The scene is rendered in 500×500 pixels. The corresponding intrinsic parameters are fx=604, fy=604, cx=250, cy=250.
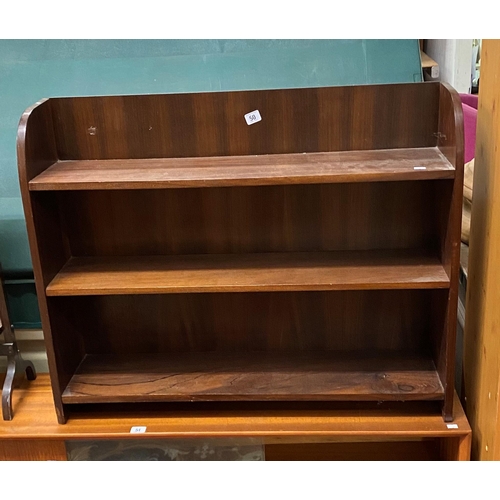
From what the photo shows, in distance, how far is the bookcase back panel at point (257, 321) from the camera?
1859 mm

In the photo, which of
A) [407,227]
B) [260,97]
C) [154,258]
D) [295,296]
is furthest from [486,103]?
[154,258]

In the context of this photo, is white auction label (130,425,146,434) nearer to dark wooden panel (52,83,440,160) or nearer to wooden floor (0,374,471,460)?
wooden floor (0,374,471,460)

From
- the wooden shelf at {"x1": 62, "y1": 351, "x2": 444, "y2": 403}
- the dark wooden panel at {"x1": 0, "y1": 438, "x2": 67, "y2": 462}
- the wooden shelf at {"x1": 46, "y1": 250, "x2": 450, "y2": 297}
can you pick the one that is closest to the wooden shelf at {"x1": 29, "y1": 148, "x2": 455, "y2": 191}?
the wooden shelf at {"x1": 46, "y1": 250, "x2": 450, "y2": 297}

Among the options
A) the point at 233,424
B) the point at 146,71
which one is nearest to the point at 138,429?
the point at 233,424

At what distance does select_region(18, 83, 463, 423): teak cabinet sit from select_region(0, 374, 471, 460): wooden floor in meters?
0.06

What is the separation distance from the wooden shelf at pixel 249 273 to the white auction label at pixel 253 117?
1.29 feet

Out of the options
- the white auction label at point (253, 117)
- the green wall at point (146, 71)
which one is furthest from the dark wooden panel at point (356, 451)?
the white auction label at point (253, 117)

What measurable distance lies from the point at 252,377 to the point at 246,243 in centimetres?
40

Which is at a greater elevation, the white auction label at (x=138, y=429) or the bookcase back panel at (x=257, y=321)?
the bookcase back panel at (x=257, y=321)

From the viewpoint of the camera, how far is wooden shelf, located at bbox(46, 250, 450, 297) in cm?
159

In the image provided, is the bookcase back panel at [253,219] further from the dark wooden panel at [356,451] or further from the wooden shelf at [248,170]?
the dark wooden panel at [356,451]

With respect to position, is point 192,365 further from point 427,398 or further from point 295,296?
point 427,398

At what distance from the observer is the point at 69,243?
1827 millimetres

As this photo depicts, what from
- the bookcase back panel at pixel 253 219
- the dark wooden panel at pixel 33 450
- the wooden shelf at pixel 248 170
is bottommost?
the dark wooden panel at pixel 33 450
